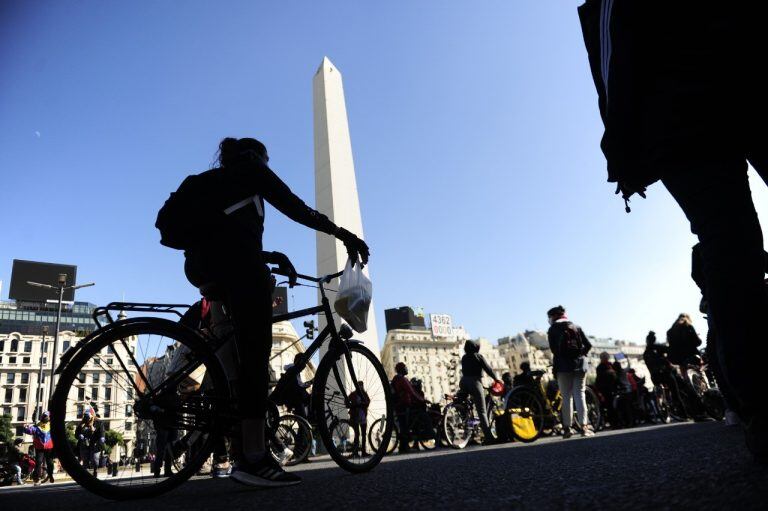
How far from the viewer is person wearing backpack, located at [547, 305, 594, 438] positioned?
19.2 feet

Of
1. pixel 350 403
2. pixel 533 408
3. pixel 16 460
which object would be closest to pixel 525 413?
pixel 533 408

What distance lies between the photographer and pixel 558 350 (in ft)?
19.6

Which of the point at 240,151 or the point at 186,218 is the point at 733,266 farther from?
the point at 240,151

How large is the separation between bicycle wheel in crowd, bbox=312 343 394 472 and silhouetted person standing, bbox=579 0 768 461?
1.71 meters

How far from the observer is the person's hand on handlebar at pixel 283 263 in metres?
2.57

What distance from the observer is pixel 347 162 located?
21.7 meters

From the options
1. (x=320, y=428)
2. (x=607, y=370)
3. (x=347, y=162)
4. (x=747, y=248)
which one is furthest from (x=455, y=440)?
(x=347, y=162)

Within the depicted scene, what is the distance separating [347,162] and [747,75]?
817 inches

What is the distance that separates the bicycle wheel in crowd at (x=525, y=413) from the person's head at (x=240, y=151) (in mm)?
4566

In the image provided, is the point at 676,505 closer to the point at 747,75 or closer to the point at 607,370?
the point at 747,75

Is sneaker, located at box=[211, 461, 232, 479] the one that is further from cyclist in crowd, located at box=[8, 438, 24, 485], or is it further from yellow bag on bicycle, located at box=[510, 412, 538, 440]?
cyclist in crowd, located at box=[8, 438, 24, 485]

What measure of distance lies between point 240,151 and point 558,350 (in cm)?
477

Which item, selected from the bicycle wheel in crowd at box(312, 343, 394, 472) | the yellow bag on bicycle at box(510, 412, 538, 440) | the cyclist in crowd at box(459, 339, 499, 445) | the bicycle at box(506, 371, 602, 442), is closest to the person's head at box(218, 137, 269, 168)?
the bicycle wheel in crowd at box(312, 343, 394, 472)

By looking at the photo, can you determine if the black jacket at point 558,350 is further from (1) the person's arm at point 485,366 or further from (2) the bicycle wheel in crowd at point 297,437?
(2) the bicycle wheel in crowd at point 297,437
